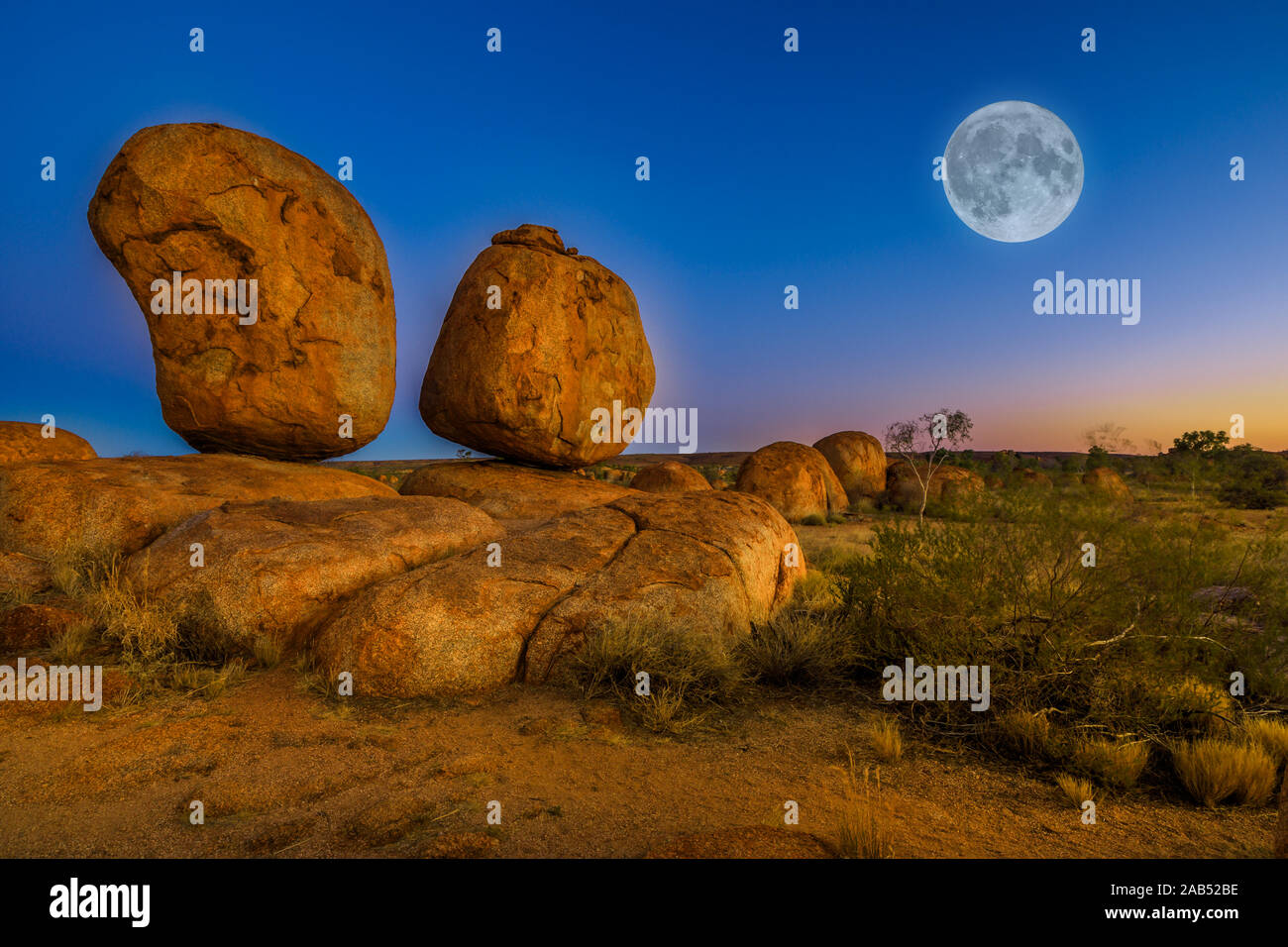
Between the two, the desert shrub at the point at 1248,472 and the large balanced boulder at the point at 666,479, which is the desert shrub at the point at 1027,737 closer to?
the desert shrub at the point at 1248,472

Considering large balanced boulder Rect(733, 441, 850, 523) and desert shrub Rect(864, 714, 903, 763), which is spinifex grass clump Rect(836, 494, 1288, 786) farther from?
large balanced boulder Rect(733, 441, 850, 523)

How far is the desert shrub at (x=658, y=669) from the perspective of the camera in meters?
4.92

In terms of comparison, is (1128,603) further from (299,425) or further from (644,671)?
(299,425)

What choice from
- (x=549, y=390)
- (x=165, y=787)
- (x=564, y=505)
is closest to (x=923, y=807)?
(x=165, y=787)

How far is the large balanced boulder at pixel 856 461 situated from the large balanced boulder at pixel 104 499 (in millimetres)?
20435

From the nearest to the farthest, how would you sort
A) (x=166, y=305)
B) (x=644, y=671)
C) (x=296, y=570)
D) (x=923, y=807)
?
(x=923, y=807), (x=644, y=671), (x=296, y=570), (x=166, y=305)

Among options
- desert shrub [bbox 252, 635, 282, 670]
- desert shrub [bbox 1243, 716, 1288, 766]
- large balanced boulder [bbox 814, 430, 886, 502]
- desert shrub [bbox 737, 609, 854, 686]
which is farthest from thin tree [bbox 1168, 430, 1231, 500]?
large balanced boulder [bbox 814, 430, 886, 502]

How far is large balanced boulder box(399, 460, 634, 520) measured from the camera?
9719mm

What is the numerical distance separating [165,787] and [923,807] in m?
4.15

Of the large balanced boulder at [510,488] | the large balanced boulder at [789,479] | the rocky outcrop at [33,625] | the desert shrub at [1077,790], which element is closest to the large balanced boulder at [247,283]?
the large balanced boulder at [510,488]

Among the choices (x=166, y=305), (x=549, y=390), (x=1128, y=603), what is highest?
(x=166, y=305)

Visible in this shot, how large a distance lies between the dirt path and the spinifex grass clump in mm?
613

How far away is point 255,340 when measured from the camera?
840 centimetres

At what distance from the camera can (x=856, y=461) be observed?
2505 centimetres
